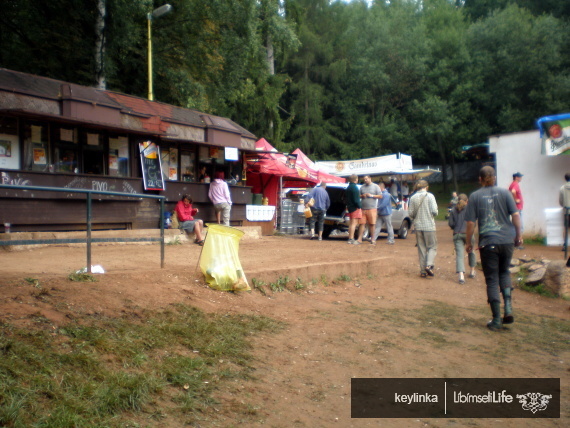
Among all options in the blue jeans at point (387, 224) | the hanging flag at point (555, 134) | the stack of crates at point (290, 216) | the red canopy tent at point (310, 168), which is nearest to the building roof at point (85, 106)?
the stack of crates at point (290, 216)

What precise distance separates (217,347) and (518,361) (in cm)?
323

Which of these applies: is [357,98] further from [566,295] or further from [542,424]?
[542,424]

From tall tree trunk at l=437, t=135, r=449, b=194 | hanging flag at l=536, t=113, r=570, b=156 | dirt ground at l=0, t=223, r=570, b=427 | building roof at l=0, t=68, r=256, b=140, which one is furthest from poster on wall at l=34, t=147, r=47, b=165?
tall tree trunk at l=437, t=135, r=449, b=194

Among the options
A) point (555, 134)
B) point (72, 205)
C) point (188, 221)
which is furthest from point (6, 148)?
point (555, 134)

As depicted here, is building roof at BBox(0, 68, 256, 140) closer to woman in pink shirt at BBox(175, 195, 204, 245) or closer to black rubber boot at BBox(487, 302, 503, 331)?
woman in pink shirt at BBox(175, 195, 204, 245)

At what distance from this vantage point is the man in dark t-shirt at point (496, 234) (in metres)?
6.71

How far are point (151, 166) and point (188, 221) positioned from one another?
1.99 m

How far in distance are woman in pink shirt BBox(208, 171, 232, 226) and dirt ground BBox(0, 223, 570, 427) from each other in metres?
5.22

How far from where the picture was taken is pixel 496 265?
6773 millimetres

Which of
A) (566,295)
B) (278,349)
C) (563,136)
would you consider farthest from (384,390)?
(563,136)

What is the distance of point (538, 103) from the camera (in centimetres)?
3569

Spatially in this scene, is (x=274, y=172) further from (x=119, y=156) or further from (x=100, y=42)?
(x=119, y=156)
